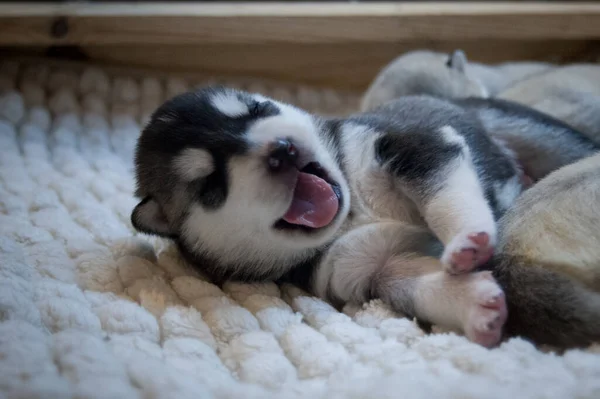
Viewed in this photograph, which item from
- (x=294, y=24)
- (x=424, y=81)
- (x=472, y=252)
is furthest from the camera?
(x=294, y=24)

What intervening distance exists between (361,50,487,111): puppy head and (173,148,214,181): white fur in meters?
1.67

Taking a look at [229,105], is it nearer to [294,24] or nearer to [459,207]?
[459,207]

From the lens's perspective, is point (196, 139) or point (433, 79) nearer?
point (196, 139)

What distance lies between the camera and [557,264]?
152 cm

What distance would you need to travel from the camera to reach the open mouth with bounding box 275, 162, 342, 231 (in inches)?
76.4

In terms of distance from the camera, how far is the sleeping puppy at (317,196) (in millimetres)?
1894

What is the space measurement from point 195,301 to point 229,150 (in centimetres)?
48

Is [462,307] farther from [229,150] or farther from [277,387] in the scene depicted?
[229,150]

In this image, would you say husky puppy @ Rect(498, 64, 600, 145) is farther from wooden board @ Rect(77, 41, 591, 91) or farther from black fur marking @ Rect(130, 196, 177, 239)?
black fur marking @ Rect(130, 196, 177, 239)

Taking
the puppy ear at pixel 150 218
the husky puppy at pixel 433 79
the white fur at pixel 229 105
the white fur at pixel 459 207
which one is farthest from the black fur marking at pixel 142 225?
the husky puppy at pixel 433 79

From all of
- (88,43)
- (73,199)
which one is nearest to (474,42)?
(88,43)

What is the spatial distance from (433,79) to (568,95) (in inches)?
30.0

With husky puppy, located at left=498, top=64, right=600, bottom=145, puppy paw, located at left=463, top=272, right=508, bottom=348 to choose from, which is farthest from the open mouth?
husky puppy, located at left=498, top=64, right=600, bottom=145

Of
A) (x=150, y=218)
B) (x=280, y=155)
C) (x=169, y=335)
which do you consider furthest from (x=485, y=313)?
(x=150, y=218)
